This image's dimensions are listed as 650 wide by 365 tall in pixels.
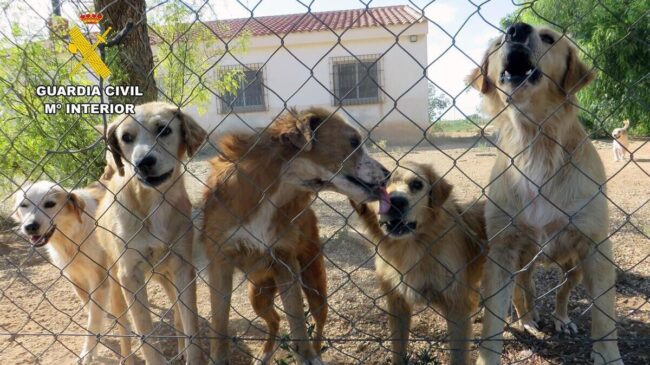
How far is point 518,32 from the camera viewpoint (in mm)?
2498

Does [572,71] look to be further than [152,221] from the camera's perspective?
No

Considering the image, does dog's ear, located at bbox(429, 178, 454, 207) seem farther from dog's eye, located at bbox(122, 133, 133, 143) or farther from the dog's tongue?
dog's eye, located at bbox(122, 133, 133, 143)

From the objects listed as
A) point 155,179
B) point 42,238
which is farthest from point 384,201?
point 42,238

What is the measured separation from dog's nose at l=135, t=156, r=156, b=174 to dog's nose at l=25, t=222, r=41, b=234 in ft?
Answer: 5.73

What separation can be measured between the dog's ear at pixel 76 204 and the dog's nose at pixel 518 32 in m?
3.46

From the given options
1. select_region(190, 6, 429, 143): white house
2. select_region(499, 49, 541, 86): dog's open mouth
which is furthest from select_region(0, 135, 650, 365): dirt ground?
select_region(190, 6, 429, 143): white house

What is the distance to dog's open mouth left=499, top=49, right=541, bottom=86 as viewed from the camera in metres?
2.56

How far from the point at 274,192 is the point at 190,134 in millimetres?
642

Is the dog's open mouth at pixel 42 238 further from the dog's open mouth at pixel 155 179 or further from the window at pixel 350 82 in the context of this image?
the window at pixel 350 82

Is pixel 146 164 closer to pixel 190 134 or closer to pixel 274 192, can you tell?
pixel 190 134

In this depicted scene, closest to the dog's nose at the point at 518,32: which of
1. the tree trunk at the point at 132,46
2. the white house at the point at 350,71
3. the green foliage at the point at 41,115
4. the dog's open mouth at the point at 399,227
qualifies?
the dog's open mouth at the point at 399,227

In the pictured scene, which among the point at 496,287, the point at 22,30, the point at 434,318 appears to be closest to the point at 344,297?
the point at 434,318

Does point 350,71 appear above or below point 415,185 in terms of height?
above

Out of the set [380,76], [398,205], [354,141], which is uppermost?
[380,76]
